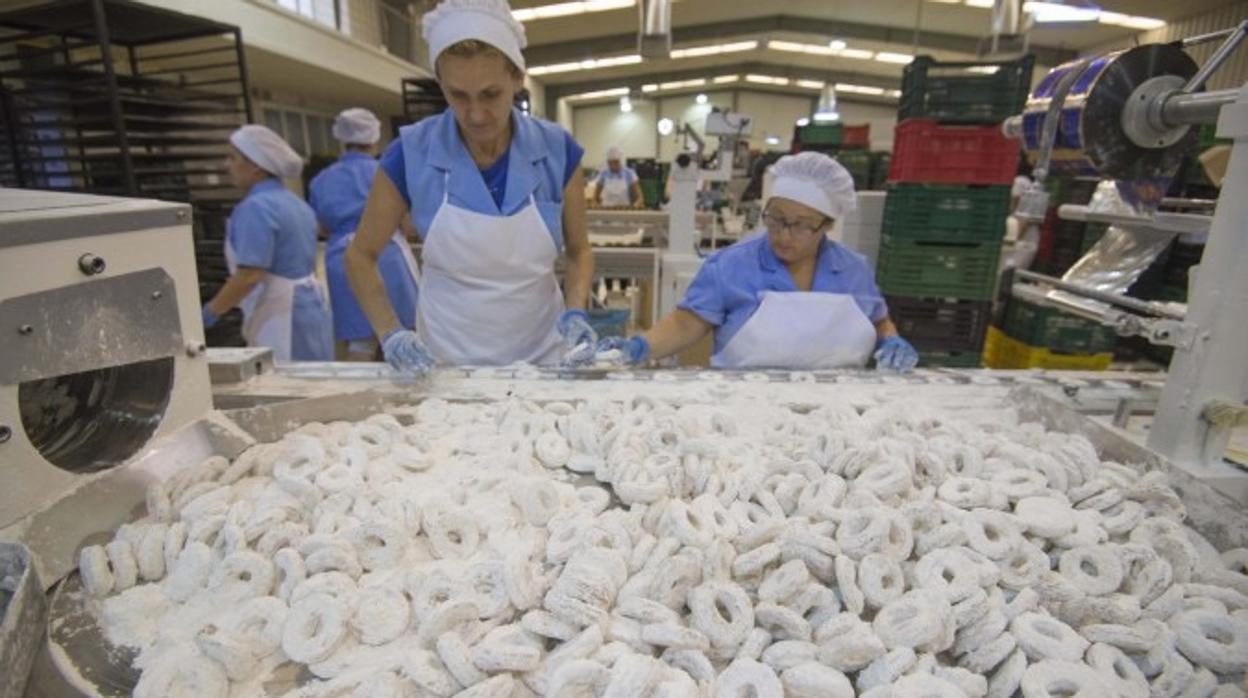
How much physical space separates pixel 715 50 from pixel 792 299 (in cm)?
1703

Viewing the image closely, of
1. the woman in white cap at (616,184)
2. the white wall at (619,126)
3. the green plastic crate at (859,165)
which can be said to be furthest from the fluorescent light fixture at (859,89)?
the green plastic crate at (859,165)

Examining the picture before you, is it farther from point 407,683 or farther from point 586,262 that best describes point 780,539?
point 586,262

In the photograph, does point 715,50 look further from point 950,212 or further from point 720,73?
point 950,212

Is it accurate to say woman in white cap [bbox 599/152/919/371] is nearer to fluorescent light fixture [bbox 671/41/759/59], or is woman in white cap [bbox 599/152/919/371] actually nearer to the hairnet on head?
the hairnet on head

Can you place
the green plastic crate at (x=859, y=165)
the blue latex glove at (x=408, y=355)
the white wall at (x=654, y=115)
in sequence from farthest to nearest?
1. the white wall at (x=654, y=115)
2. the green plastic crate at (x=859, y=165)
3. the blue latex glove at (x=408, y=355)

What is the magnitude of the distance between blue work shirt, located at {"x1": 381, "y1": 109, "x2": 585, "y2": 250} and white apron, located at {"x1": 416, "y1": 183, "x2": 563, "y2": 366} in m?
0.04

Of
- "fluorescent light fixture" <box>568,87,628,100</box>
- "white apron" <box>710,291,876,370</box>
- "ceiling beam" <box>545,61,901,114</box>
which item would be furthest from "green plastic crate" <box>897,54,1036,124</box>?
"fluorescent light fixture" <box>568,87,628,100</box>

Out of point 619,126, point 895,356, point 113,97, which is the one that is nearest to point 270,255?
point 113,97

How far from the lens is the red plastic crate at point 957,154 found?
387 cm

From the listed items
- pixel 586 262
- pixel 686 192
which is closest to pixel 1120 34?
pixel 686 192

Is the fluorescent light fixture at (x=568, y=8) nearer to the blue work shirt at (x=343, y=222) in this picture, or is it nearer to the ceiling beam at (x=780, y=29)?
the ceiling beam at (x=780, y=29)

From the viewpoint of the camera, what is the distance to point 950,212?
400cm

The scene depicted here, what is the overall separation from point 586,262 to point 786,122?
23.0 meters

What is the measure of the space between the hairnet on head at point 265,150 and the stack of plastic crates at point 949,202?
3.51m
